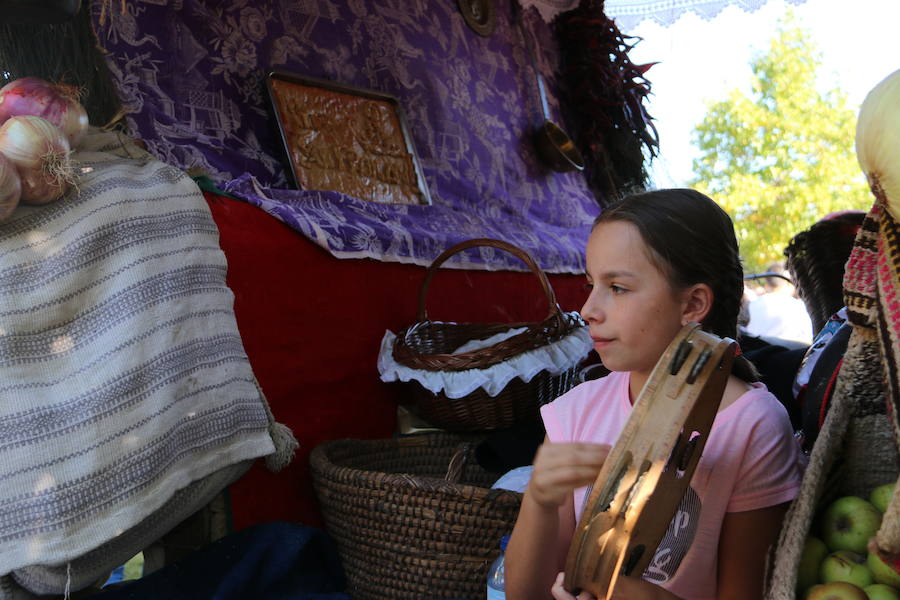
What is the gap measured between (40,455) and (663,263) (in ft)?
3.65

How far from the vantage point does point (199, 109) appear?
227 cm

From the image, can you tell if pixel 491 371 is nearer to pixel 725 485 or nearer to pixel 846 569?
pixel 725 485

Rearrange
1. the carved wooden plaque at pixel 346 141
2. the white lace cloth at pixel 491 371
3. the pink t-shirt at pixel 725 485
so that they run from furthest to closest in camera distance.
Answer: the carved wooden plaque at pixel 346 141, the white lace cloth at pixel 491 371, the pink t-shirt at pixel 725 485

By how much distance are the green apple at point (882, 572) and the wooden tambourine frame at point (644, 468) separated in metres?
0.29

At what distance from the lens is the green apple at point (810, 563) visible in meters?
1.09

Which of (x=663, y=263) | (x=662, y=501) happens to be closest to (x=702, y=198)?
(x=663, y=263)

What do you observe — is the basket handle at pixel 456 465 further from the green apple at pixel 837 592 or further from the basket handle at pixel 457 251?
the green apple at pixel 837 592

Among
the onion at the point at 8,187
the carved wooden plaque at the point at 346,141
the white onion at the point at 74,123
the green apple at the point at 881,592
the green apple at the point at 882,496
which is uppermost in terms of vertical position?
the carved wooden plaque at the point at 346,141

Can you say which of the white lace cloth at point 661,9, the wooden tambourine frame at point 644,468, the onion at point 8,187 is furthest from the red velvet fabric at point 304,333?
the white lace cloth at point 661,9

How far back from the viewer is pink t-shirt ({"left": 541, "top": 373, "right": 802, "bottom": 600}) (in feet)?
4.09

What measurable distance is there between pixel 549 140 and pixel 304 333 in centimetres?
224

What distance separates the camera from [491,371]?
83.4 inches

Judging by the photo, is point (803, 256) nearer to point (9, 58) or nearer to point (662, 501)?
point (662, 501)

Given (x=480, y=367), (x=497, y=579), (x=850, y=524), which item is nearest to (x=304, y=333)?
(x=480, y=367)
